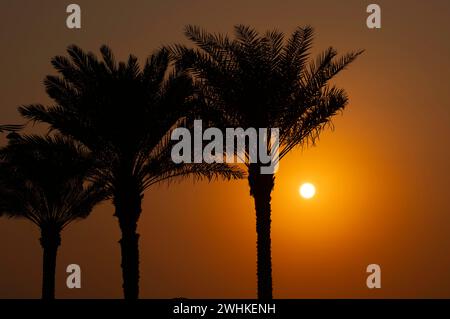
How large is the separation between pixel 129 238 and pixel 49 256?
8965 mm

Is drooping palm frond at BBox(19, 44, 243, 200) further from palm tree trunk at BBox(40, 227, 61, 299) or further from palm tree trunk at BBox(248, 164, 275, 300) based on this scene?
palm tree trunk at BBox(40, 227, 61, 299)

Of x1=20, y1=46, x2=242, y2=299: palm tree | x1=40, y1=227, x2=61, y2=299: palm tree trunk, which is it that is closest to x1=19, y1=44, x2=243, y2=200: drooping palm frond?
x1=20, y1=46, x2=242, y2=299: palm tree

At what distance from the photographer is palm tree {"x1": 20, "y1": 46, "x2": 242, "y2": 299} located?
24.4m

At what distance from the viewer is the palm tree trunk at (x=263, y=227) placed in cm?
2494

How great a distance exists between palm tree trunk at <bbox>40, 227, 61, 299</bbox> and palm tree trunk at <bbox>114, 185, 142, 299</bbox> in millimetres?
8364

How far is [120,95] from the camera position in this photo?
24.4 m

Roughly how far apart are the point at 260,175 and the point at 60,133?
571 centimetres

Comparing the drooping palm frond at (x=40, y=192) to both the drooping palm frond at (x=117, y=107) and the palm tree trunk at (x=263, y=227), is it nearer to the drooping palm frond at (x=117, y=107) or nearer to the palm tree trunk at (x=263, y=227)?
the drooping palm frond at (x=117, y=107)

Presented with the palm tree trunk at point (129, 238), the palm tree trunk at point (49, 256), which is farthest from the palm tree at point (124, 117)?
the palm tree trunk at point (49, 256)

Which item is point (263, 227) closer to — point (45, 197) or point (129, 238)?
point (129, 238)

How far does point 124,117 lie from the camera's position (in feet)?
79.6

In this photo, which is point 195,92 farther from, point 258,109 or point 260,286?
point 260,286

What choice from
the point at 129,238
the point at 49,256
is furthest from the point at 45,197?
the point at 129,238
